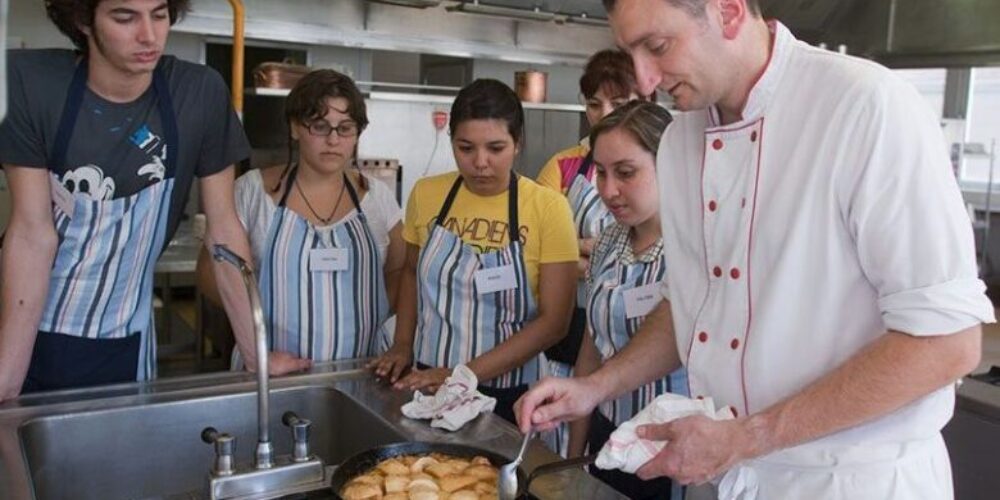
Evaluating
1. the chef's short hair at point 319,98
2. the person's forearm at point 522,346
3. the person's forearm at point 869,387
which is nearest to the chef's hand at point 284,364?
the person's forearm at point 522,346

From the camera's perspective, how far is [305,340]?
2.04 meters

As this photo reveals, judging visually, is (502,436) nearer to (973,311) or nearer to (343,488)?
(343,488)

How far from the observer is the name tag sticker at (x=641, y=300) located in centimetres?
182

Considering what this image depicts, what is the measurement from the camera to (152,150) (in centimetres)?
167

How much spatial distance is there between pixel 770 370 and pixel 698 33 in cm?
45

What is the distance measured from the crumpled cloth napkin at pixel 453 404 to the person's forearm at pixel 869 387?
1.98ft

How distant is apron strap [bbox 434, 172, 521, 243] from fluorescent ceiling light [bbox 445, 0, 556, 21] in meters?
2.20

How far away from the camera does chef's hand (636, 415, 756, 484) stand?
105cm

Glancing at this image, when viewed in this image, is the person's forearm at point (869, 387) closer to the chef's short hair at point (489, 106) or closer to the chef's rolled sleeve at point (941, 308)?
the chef's rolled sleeve at point (941, 308)

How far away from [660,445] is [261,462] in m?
0.62

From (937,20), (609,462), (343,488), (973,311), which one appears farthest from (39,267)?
(937,20)

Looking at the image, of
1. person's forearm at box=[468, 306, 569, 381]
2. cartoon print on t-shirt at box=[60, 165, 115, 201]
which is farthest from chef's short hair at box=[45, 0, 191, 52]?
person's forearm at box=[468, 306, 569, 381]

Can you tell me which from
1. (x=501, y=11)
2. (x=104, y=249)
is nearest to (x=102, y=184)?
(x=104, y=249)

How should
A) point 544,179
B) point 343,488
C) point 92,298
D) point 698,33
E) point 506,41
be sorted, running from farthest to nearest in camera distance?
point 506,41, point 544,179, point 92,298, point 343,488, point 698,33
